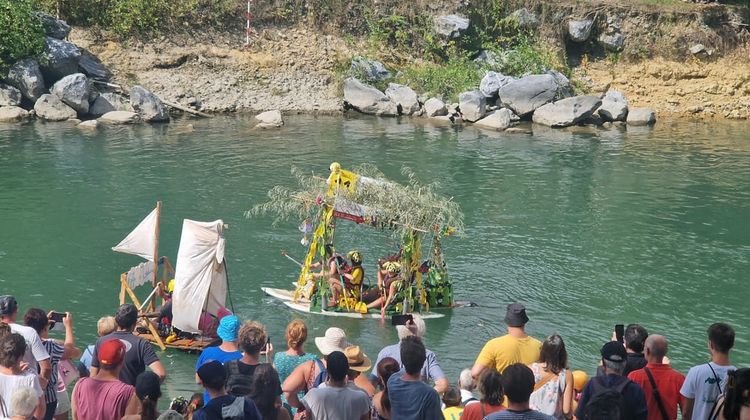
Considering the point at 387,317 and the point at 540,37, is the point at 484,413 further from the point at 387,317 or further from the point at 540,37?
the point at 540,37

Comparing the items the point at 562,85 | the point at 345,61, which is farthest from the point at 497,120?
the point at 345,61

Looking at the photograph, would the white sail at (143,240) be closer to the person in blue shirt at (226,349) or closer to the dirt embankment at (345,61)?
the person in blue shirt at (226,349)

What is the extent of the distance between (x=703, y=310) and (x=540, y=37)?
27.0m

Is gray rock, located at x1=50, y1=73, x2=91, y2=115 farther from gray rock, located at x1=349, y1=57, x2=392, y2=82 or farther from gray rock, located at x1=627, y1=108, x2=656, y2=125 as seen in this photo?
gray rock, located at x1=627, y1=108, x2=656, y2=125


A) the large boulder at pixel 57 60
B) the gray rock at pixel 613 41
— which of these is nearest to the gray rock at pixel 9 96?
the large boulder at pixel 57 60

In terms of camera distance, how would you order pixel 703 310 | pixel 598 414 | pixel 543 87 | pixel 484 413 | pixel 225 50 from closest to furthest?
pixel 598 414, pixel 484 413, pixel 703 310, pixel 543 87, pixel 225 50

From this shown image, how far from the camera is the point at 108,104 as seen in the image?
1406 inches

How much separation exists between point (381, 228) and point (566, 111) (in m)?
21.4

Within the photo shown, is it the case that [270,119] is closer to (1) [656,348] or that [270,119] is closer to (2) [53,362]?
(2) [53,362]

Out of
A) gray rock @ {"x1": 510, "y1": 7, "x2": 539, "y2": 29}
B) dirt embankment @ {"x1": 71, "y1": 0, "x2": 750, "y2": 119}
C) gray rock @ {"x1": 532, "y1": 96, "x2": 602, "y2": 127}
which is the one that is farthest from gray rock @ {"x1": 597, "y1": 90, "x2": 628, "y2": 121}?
gray rock @ {"x1": 510, "y1": 7, "x2": 539, "y2": 29}

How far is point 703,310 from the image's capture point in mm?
18109

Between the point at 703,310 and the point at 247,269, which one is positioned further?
the point at 247,269

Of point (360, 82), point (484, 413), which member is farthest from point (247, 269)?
point (360, 82)

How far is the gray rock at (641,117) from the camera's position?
125ft
